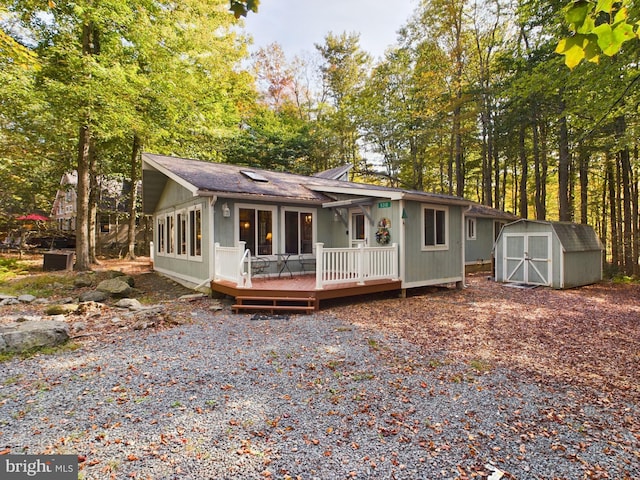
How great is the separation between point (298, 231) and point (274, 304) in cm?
327

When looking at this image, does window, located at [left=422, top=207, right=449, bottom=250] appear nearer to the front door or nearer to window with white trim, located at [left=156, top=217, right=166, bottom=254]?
the front door

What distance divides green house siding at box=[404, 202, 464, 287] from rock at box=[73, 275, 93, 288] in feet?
30.9

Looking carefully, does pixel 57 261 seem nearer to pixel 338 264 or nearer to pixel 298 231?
pixel 298 231

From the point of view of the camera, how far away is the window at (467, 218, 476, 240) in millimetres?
15375

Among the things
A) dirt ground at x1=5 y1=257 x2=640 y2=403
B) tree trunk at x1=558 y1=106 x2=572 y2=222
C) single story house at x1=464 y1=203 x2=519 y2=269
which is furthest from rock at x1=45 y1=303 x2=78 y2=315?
tree trunk at x1=558 y1=106 x2=572 y2=222

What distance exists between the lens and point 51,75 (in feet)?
37.4

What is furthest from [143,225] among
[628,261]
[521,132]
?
[628,261]

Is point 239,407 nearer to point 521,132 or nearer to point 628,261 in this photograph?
point 628,261

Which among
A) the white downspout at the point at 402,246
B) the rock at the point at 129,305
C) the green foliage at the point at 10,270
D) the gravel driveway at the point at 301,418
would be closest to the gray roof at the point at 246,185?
the white downspout at the point at 402,246

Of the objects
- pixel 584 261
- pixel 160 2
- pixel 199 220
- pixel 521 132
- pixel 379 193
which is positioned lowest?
Result: pixel 584 261

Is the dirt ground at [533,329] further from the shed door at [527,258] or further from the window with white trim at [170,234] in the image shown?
the window with white trim at [170,234]

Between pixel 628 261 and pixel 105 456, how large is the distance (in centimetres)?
1710

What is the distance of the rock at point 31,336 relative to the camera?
452 cm

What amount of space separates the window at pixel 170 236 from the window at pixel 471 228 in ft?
40.8
